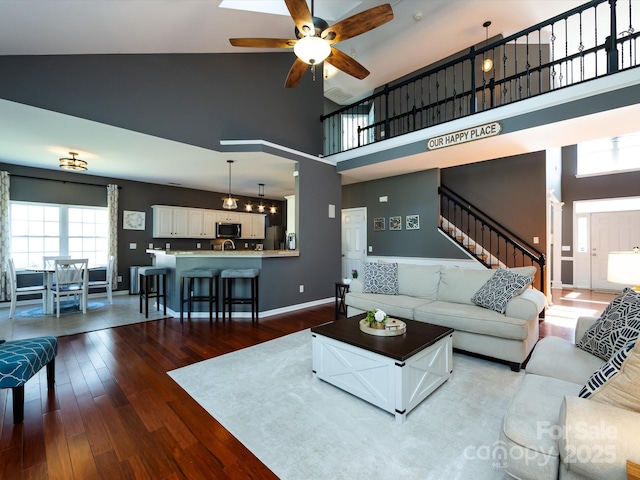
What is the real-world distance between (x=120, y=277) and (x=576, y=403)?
7.77 m

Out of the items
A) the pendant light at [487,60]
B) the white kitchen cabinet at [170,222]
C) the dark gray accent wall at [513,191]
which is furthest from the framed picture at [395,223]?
the white kitchen cabinet at [170,222]

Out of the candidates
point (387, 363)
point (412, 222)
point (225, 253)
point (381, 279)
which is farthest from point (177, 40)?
point (412, 222)

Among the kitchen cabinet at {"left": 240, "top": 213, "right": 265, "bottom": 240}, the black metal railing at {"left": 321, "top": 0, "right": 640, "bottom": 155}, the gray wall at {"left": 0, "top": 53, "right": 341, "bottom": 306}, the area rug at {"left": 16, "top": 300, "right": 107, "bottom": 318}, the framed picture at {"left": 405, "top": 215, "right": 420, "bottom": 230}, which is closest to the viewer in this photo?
the gray wall at {"left": 0, "top": 53, "right": 341, "bottom": 306}

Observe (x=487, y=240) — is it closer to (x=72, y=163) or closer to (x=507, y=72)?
(x=507, y=72)

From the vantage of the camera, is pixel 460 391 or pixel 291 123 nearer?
pixel 460 391

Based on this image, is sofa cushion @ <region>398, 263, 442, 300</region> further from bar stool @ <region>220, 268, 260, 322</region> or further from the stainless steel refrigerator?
the stainless steel refrigerator

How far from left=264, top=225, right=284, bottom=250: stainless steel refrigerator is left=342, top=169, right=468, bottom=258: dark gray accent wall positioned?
2937 millimetres

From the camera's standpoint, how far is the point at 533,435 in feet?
3.81

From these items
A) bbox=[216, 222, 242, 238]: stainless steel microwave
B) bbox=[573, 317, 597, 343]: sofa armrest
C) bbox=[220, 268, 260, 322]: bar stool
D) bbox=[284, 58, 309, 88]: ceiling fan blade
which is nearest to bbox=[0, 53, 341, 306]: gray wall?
bbox=[220, 268, 260, 322]: bar stool

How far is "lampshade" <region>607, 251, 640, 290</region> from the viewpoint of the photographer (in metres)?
2.15

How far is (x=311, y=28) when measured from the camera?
2.46 m

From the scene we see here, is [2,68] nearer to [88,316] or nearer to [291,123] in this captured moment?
[88,316]

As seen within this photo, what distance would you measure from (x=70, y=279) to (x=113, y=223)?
1.96 m

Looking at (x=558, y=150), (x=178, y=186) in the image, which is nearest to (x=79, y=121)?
(x=178, y=186)
